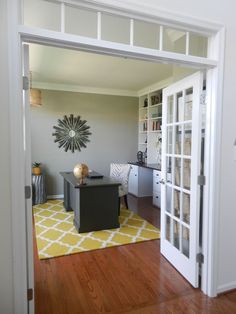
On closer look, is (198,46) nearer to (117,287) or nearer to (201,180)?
(201,180)

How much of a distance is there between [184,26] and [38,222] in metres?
3.57

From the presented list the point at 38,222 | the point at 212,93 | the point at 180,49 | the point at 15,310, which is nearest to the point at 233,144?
the point at 212,93

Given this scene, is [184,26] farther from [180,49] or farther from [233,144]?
[233,144]

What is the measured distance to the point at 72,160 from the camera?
18.9 ft

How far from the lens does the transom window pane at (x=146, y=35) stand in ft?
8.64

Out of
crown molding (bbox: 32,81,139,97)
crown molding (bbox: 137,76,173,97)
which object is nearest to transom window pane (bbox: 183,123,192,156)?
crown molding (bbox: 137,76,173,97)

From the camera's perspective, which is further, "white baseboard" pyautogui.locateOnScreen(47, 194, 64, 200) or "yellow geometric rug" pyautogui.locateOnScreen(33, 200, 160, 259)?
"white baseboard" pyautogui.locateOnScreen(47, 194, 64, 200)

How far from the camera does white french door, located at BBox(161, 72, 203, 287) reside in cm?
223

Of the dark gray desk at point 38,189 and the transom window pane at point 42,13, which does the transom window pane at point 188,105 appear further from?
the dark gray desk at point 38,189

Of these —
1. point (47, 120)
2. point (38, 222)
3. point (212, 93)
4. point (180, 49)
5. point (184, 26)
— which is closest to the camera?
point (184, 26)

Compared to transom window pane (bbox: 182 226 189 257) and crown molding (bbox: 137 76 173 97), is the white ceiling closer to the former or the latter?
crown molding (bbox: 137 76 173 97)

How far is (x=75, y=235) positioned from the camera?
3494 millimetres

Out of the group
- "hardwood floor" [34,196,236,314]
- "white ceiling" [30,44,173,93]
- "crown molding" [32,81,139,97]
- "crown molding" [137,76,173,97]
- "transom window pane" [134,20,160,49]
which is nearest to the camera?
"hardwood floor" [34,196,236,314]

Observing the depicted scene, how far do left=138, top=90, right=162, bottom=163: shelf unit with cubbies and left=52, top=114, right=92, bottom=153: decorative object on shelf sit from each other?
4.90 feet
